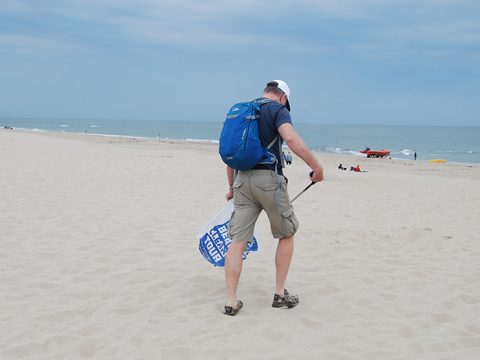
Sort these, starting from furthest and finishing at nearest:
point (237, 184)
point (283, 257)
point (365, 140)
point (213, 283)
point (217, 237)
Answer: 1. point (365, 140)
2. point (213, 283)
3. point (217, 237)
4. point (283, 257)
5. point (237, 184)

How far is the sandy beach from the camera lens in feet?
10.7

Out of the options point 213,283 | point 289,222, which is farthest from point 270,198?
point 213,283

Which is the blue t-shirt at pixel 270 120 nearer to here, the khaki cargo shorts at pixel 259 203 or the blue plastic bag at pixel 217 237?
the khaki cargo shorts at pixel 259 203

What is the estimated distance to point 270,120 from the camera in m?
3.54

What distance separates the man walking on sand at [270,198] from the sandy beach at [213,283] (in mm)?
261

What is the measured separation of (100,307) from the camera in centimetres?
382

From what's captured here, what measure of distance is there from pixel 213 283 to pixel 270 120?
67.2 inches

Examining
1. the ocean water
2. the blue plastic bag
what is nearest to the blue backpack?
the blue plastic bag

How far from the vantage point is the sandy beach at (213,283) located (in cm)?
325

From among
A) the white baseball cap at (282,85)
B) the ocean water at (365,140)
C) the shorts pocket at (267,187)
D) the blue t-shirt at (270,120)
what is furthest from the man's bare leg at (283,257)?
the ocean water at (365,140)

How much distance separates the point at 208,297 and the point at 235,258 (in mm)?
599

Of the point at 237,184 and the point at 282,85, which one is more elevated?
the point at 282,85

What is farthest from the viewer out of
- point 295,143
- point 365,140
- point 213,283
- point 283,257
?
point 365,140

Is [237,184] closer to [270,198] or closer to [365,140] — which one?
[270,198]
